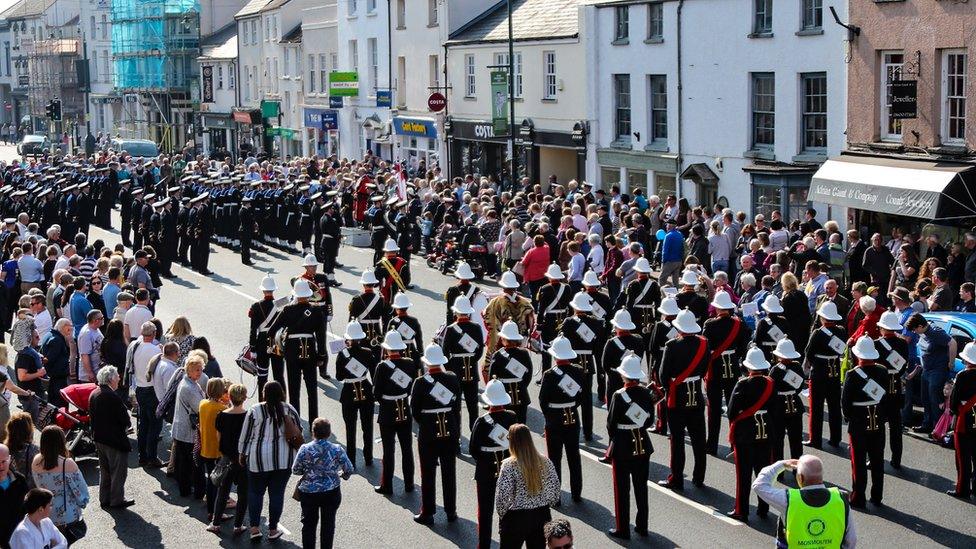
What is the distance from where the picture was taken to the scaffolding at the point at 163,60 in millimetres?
78812

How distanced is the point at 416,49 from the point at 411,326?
3507 centimetres

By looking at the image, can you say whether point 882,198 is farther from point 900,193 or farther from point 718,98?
point 718,98

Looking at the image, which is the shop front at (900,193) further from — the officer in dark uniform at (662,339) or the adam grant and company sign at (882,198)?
the officer in dark uniform at (662,339)

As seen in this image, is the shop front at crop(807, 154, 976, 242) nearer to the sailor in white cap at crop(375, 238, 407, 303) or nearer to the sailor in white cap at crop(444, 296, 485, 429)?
the sailor in white cap at crop(375, 238, 407, 303)

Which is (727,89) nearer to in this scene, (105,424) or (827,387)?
(827,387)

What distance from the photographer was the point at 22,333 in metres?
18.4

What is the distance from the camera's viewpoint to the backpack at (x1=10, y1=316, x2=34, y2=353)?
59.9 ft

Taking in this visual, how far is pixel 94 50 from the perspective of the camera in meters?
94.8

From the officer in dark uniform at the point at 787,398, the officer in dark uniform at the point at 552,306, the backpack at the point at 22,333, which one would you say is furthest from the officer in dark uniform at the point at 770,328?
the backpack at the point at 22,333

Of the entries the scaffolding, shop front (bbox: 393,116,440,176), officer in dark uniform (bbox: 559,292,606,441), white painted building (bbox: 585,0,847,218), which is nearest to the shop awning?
white painted building (bbox: 585,0,847,218)

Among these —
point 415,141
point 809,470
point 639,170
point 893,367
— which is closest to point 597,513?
point 893,367

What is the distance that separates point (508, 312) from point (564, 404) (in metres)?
3.94

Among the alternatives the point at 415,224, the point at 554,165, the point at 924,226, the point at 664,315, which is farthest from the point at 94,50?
the point at 664,315

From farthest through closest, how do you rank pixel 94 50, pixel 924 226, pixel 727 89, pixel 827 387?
pixel 94 50
pixel 727 89
pixel 924 226
pixel 827 387
